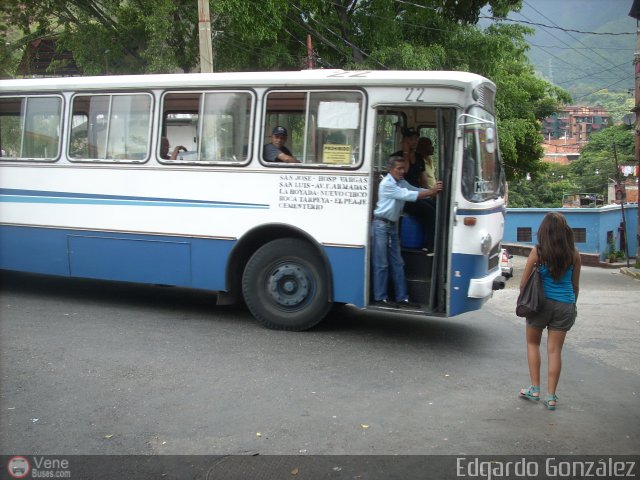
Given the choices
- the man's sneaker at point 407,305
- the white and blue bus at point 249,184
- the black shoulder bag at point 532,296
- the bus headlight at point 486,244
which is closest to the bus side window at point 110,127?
the white and blue bus at point 249,184

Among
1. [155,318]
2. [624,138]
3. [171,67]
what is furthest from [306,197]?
[624,138]

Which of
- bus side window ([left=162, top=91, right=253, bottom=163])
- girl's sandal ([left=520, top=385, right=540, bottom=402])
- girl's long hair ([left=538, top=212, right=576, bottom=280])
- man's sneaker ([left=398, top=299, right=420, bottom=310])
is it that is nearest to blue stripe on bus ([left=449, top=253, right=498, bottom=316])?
man's sneaker ([left=398, top=299, right=420, bottom=310])

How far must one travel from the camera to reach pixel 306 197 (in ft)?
25.5

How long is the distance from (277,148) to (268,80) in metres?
0.77

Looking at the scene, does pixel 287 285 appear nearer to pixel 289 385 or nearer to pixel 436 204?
pixel 436 204

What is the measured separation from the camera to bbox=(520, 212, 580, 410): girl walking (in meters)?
5.41

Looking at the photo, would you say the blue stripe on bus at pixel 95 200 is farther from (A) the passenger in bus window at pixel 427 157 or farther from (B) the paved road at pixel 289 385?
(A) the passenger in bus window at pixel 427 157

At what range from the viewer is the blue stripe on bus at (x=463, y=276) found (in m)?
7.16

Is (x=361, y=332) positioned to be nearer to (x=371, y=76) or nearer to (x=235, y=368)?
(x=235, y=368)

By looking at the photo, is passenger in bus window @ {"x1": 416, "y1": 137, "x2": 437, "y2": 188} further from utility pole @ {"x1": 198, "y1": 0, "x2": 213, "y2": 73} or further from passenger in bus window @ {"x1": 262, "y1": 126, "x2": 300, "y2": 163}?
utility pole @ {"x1": 198, "y1": 0, "x2": 213, "y2": 73}

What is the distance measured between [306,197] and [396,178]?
1.01 m

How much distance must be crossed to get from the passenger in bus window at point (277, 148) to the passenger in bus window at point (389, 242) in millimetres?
1213

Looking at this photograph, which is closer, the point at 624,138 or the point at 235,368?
the point at 235,368

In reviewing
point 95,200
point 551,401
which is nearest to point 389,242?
point 551,401
